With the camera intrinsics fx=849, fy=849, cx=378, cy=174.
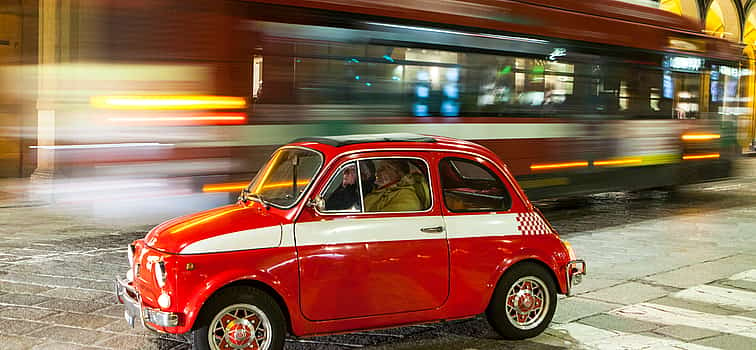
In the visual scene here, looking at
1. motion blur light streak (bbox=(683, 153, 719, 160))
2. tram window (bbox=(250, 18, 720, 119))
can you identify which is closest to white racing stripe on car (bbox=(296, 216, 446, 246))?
tram window (bbox=(250, 18, 720, 119))

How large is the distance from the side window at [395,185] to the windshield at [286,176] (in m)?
0.33

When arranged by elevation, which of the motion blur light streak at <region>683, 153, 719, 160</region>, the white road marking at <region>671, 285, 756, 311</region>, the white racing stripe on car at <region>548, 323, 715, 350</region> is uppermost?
the motion blur light streak at <region>683, 153, 719, 160</region>

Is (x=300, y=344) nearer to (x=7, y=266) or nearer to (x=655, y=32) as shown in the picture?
(x=7, y=266)

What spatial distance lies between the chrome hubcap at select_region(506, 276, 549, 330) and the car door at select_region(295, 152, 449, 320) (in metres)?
0.58

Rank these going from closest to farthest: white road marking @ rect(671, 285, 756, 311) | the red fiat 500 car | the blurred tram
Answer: the red fiat 500 car → white road marking @ rect(671, 285, 756, 311) → the blurred tram

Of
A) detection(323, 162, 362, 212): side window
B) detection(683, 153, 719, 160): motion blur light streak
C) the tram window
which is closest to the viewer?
detection(323, 162, 362, 212): side window

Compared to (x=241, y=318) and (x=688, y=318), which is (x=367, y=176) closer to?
(x=241, y=318)

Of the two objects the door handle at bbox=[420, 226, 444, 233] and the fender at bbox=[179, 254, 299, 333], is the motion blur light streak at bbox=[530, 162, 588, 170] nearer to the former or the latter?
the door handle at bbox=[420, 226, 444, 233]

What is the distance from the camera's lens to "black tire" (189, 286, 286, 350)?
4809mm

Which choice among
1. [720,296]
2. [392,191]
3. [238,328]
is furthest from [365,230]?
[720,296]

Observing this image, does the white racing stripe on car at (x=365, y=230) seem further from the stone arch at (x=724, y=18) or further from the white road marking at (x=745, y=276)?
the stone arch at (x=724, y=18)

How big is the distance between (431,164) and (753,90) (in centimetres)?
3061

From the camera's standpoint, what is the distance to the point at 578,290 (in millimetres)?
7434

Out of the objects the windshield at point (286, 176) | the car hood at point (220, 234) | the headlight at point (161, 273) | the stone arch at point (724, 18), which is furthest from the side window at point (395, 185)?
the stone arch at point (724, 18)
